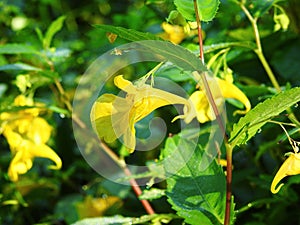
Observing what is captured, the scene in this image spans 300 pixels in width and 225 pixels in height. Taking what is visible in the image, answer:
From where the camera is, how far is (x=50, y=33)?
128 centimetres

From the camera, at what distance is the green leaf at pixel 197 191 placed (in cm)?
81

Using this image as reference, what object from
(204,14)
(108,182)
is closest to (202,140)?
(204,14)

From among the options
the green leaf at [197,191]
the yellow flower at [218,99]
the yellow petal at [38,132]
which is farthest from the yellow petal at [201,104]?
the yellow petal at [38,132]

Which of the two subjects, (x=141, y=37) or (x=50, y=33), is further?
(x=50, y=33)

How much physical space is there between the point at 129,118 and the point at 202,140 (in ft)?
1.18

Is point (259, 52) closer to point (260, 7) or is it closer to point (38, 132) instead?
point (260, 7)

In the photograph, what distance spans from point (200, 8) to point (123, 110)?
19 centimetres

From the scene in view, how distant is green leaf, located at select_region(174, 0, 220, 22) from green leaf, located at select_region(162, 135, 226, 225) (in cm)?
Result: 18

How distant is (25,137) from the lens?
1.17 metres

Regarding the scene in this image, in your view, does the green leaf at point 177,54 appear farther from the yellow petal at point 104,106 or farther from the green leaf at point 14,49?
the green leaf at point 14,49

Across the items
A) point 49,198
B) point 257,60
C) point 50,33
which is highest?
point 50,33

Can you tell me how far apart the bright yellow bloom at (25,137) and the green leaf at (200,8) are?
437 mm

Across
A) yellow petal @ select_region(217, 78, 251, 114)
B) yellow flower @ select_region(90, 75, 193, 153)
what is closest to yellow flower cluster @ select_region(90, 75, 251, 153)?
yellow flower @ select_region(90, 75, 193, 153)

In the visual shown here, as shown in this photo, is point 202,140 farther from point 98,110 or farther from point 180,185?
point 98,110
